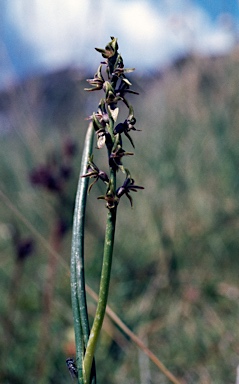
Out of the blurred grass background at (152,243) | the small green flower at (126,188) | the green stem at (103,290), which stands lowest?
the green stem at (103,290)

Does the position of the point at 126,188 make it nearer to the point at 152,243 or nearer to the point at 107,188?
the point at 107,188

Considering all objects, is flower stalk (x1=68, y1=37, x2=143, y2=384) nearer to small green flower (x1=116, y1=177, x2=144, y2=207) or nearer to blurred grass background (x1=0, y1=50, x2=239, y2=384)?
small green flower (x1=116, y1=177, x2=144, y2=207)

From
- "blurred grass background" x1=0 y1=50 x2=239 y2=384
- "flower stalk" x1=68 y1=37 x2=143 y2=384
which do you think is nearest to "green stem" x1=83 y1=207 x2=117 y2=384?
"flower stalk" x1=68 y1=37 x2=143 y2=384

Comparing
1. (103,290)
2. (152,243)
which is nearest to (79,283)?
(103,290)

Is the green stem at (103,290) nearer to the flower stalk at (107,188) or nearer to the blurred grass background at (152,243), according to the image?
the flower stalk at (107,188)

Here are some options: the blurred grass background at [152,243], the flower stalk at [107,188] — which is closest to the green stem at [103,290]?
the flower stalk at [107,188]

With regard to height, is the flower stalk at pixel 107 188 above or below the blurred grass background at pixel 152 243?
below

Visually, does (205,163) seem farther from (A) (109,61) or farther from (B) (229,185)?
(A) (109,61)
